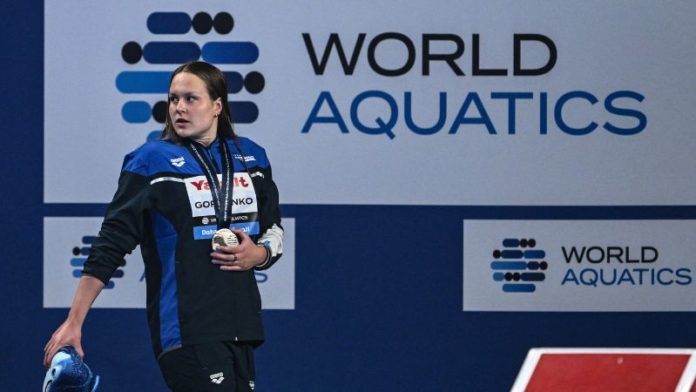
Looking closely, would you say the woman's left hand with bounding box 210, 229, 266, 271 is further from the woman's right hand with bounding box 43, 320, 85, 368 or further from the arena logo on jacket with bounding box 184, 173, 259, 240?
the woman's right hand with bounding box 43, 320, 85, 368

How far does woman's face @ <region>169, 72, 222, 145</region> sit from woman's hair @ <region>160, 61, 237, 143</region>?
0.02 metres

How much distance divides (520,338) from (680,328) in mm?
706

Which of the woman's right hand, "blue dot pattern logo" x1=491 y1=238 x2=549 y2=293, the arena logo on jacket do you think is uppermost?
the arena logo on jacket

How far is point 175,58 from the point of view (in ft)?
18.8

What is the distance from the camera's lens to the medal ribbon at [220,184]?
4.05 meters

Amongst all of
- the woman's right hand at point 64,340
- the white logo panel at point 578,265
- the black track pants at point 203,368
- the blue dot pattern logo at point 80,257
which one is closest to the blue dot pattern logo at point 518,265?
the white logo panel at point 578,265

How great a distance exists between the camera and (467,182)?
5.74 metres

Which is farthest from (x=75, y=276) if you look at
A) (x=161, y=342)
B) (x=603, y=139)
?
(x=603, y=139)

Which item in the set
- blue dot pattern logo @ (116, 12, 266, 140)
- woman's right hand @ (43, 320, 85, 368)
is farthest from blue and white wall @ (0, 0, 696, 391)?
woman's right hand @ (43, 320, 85, 368)

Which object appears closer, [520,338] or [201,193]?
[201,193]

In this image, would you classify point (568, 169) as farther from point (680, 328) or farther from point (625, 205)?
point (680, 328)

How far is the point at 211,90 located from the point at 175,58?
63.9 inches

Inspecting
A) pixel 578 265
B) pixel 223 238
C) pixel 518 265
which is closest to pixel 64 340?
pixel 223 238

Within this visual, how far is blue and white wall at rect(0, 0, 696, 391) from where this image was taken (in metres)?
5.72
